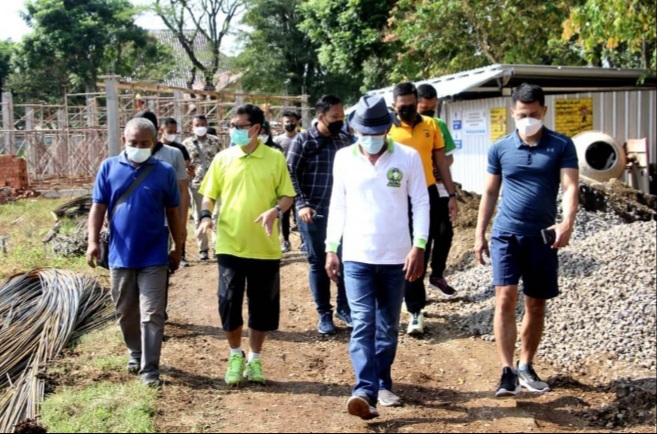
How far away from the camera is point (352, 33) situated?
23.8 m

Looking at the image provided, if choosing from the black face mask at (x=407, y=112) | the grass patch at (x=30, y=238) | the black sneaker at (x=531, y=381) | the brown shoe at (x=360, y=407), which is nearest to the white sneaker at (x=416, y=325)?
the black sneaker at (x=531, y=381)

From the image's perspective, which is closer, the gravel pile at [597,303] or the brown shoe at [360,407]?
the brown shoe at [360,407]

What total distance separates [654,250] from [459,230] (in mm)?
3934

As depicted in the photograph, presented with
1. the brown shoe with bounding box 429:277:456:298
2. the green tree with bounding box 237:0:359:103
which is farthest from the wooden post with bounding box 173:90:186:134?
the brown shoe with bounding box 429:277:456:298

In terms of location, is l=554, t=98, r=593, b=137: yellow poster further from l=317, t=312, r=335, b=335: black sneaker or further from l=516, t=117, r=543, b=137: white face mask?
l=516, t=117, r=543, b=137: white face mask

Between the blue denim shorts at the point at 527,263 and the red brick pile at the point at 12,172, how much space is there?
66.0ft

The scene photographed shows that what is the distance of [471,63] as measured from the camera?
1936 centimetres

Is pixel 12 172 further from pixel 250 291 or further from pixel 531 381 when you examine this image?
pixel 531 381

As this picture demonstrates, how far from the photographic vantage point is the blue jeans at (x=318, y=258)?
643cm

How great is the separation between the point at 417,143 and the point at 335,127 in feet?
2.32

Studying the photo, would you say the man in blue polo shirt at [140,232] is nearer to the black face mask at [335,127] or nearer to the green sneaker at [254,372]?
the green sneaker at [254,372]

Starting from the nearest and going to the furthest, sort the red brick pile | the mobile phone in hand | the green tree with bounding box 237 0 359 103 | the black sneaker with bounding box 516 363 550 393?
the mobile phone in hand
the black sneaker with bounding box 516 363 550 393
the red brick pile
the green tree with bounding box 237 0 359 103

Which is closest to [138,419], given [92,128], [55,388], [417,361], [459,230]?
[55,388]

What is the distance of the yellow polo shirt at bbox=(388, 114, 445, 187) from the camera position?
6.31 metres
